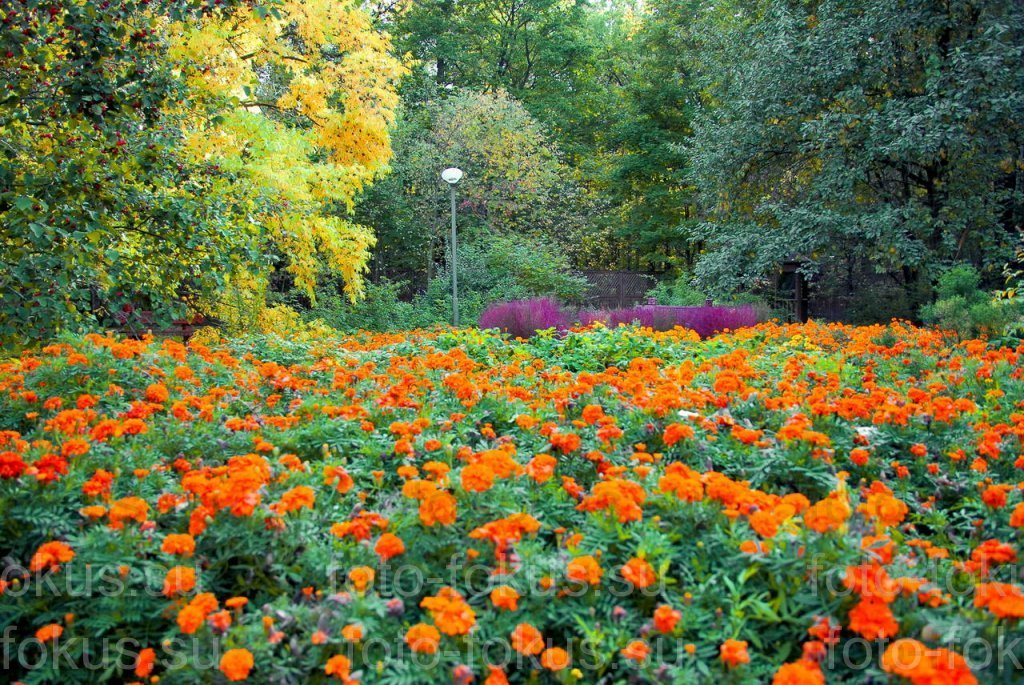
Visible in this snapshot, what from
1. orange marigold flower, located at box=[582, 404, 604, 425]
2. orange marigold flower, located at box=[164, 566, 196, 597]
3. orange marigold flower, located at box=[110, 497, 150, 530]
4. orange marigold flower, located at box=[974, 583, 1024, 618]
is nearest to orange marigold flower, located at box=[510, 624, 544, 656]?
orange marigold flower, located at box=[164, 566, 196, 597]

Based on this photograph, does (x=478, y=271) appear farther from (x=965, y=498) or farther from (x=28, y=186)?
(x=965, y=498)

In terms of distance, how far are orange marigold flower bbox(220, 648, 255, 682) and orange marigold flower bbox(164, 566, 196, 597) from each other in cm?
26

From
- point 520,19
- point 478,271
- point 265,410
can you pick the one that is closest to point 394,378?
point 265,410

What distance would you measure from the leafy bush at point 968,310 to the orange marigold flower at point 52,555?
6491mm

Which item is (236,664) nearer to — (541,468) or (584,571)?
(584,571)

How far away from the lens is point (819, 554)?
5.58ft

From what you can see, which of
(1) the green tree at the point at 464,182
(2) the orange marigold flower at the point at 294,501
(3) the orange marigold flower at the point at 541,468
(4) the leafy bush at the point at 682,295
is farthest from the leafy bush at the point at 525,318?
(1) the green tree at the point at 464,182

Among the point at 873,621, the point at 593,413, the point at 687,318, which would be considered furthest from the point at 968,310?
the point at 873,621

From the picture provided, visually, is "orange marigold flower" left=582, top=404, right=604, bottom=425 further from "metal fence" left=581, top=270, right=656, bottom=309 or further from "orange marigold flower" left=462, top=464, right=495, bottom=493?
"metal fence" left=581, top=270, right=656, bottom=309

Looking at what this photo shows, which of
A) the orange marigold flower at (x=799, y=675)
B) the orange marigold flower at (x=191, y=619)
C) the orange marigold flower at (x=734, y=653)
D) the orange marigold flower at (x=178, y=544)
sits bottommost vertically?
the orange marigold flower at (x=734, y=653)

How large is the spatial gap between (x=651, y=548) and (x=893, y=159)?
1113cm

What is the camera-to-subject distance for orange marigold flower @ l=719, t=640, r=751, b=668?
1497 mm

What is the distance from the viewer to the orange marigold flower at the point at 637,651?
1562 millimetres

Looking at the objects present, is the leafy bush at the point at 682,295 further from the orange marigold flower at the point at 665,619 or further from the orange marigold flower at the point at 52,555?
the orange marigold flower at the point at 52,555
